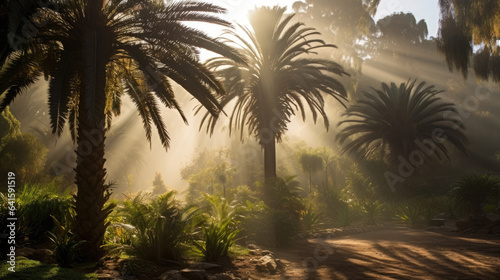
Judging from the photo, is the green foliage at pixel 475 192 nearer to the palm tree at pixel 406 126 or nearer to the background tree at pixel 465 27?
the background tree at pixel 465 27

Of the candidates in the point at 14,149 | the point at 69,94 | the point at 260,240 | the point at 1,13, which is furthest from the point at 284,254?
the point at 14,149

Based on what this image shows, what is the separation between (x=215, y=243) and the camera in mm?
8148

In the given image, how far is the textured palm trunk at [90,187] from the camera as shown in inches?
306

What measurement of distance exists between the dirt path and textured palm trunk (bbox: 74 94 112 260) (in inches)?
131

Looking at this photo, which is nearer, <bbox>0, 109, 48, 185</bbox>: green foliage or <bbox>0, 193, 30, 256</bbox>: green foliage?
<bbox>0, 193, 30, 256</bbox>: green foliage

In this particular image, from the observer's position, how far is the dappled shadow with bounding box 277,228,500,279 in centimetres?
759

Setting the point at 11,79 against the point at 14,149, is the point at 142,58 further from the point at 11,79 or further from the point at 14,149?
the point at 14,149

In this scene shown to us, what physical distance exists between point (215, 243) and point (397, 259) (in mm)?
4427

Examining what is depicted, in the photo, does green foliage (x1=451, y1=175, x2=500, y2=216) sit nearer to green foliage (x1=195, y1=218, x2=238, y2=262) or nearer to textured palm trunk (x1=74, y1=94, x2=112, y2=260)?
green foliage (x1=195, y1=218, x2=238, y2=262)

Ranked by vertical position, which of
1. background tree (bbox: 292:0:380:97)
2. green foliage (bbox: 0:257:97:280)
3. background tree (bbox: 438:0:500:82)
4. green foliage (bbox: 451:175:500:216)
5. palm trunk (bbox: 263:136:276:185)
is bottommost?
green foliage (bbox: 0:257:97:280)

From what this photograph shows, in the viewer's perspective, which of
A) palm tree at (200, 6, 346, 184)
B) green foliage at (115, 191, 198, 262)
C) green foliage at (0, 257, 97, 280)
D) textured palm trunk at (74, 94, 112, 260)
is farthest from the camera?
palm tree at (200, 6, 346, 184)

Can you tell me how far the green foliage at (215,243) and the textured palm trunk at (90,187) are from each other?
2023mm

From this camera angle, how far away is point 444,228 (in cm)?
1603
